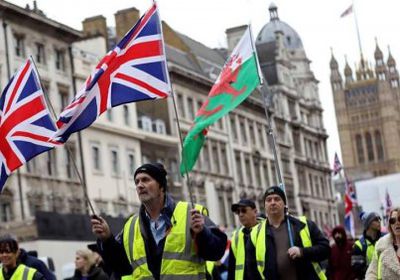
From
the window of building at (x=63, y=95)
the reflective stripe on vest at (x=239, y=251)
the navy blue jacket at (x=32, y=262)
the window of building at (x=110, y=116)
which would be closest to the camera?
the navy blue jacket at (x=32, y=262)

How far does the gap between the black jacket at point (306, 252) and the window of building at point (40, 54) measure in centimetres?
3789

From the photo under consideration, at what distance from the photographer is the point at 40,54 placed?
157 feet

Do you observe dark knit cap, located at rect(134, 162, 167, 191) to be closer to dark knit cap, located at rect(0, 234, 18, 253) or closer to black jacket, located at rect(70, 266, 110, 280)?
dark knit cap, located at rect(0, 234, 18, 253)

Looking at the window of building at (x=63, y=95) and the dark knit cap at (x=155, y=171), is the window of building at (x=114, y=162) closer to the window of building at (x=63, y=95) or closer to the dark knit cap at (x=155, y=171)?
the window of building at (x=63, y=95)

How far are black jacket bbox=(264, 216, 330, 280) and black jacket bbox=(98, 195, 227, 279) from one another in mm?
2189

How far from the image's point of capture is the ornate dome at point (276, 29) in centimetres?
10094

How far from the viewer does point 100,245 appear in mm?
8219

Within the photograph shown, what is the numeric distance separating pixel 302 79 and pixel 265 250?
78935 millimetres

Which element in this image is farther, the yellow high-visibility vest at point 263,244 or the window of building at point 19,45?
the window of building at point 19,45

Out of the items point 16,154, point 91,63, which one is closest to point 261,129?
point 91,63

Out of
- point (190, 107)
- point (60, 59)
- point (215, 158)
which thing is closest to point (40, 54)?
point (60, 59)

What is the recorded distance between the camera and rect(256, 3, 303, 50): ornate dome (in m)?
Result: 101

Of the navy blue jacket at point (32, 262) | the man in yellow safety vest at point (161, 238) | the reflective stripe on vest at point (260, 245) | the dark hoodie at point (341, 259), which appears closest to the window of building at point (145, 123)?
the dark hoodie at point (341, 259)

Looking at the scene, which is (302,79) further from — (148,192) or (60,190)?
(148,192)
